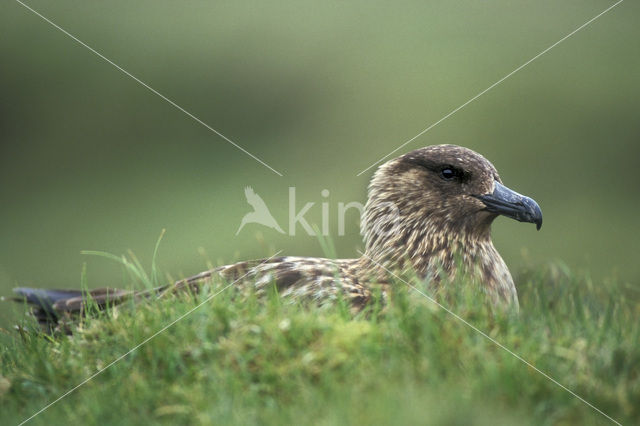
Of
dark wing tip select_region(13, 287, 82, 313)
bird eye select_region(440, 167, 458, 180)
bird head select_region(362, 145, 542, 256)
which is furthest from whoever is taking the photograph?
dark wing tip select_region(13, 287, 82, 313)

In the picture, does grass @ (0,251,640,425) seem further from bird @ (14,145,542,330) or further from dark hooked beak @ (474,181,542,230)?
dark hooked beak @ (474,181,542,230)

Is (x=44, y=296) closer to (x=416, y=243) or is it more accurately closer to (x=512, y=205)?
(x=416, y=243)

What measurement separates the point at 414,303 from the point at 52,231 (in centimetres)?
982

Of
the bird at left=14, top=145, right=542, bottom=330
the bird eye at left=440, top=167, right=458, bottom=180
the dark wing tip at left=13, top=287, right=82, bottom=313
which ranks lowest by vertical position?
the dark wing tip at left=13, top=287, right=82, bottom=313

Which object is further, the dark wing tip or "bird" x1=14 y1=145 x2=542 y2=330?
the dark wing tip

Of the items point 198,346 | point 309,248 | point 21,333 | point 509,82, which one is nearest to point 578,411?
point 198,346

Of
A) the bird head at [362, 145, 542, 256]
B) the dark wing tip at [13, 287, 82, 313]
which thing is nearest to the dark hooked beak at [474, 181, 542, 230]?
the bird head at [362, 145, 542, 256]

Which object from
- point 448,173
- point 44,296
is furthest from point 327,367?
point 44,296

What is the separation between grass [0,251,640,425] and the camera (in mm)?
2977

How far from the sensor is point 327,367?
323cm

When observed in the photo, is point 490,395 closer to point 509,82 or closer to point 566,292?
point 566,292

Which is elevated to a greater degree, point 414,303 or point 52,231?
point 414,303

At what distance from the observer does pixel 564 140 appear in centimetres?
1178

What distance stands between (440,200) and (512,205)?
483mm
